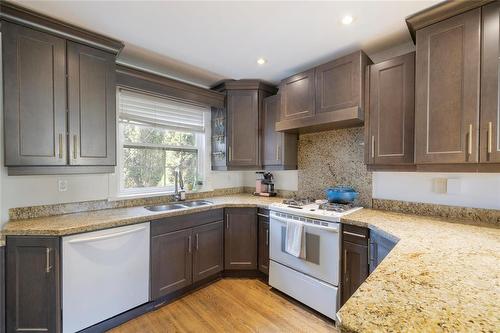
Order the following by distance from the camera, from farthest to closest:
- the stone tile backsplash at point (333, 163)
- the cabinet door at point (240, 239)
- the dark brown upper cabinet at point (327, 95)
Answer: the cabinet door at point (240, 239)
the stone tile backsplash at point (333, 163)
the dark brown upper cabinet at point (327, 95)

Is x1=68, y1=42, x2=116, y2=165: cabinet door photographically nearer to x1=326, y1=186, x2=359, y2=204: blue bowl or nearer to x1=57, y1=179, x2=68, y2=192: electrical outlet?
x1=57, y1=179, x2=68, y2=192: electrical outlet

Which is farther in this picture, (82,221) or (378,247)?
(82,221)

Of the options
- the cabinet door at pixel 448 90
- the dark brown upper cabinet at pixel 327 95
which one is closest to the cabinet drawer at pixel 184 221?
the dark brown upper cabinet at pixel 327 95

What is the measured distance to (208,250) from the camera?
258 centimetres

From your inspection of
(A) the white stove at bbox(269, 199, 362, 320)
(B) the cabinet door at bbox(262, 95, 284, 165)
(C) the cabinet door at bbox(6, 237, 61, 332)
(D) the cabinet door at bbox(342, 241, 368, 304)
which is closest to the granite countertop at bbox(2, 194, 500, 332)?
(C) the cabinet door at bbox(6, 237, 61, 332)

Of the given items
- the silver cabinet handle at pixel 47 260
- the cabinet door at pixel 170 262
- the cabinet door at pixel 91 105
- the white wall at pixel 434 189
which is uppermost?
the cabinet door at pixel 91 105

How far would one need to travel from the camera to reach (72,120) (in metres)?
1.90

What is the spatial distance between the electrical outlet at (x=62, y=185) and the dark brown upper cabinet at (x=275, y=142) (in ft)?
7.07

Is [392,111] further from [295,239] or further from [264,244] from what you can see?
[264,244]

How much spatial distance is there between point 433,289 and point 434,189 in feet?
5.14

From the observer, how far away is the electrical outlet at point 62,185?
2.07 meters

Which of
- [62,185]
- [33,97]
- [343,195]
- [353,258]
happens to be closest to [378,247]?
[353,258]

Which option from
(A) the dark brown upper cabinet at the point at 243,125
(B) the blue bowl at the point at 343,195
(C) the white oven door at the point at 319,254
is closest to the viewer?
(C) the white oven door at the point at 319,254

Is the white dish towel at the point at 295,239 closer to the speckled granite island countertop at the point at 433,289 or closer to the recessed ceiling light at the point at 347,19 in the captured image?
the speckled granite island countertop at the point at 433,289
